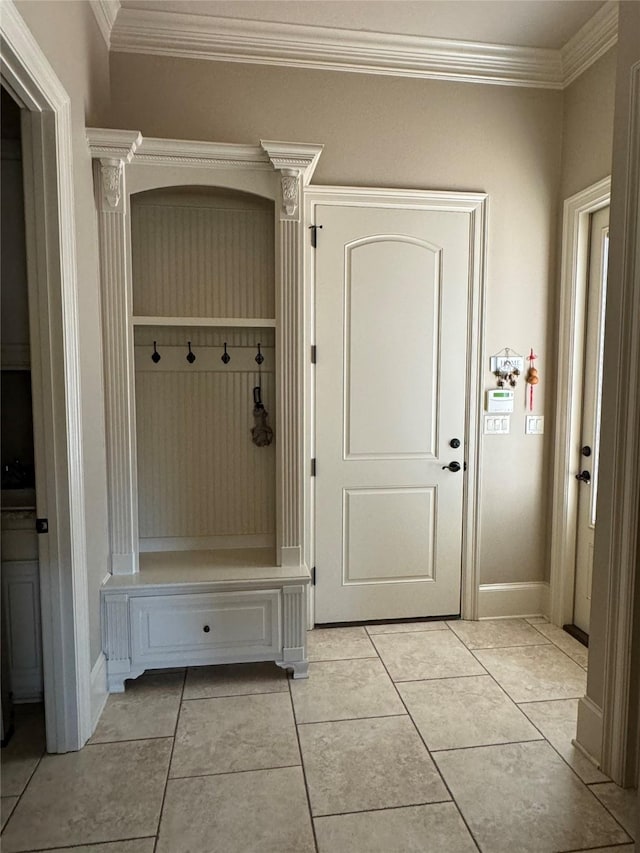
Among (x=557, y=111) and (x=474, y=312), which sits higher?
(x=557, y=111)

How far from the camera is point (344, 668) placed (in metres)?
2.69

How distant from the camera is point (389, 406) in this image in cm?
308

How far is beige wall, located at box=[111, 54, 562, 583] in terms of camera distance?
9.14 ft

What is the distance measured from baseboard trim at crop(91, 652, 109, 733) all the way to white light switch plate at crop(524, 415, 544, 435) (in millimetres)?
2540

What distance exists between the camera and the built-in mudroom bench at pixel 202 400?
96.6 inches

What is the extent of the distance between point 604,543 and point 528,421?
1288mm

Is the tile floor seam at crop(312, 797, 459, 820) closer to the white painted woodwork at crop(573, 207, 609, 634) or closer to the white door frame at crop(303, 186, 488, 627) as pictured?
the white door frame at crop(303, 186, 488, 627)

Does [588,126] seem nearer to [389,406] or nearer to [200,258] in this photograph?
[389,406]

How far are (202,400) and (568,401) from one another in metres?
2.05

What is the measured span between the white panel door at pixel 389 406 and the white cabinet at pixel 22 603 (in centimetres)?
143

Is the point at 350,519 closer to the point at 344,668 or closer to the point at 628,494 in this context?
the point at 344,668

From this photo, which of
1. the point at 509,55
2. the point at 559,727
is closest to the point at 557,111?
the point at 509,55

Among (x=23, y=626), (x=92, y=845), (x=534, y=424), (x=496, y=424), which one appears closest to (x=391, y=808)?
(x=92, y=845)

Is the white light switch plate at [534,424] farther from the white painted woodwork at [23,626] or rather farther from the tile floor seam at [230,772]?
the white painted woodwork at [23,626]
